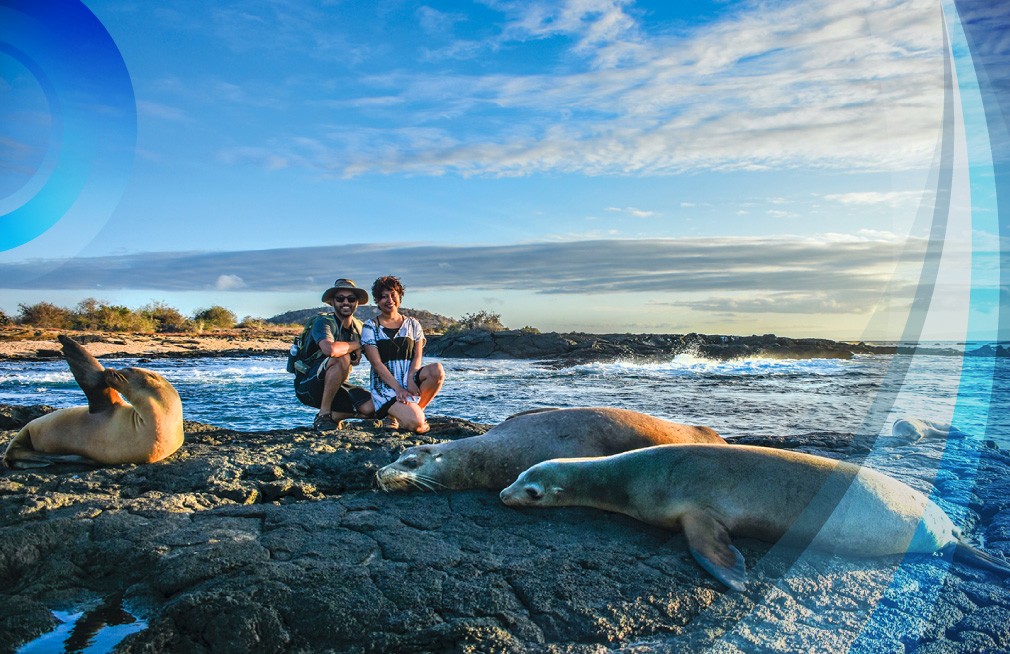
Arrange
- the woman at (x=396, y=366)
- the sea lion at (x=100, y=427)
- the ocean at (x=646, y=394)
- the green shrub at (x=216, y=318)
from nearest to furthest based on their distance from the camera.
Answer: the sea lion at (x=100, y=427), the woman at (x=396, y=366), the ocean at (x=646, y=394), the green shrub at (x=216, y=318)

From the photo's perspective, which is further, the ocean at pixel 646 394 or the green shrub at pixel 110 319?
the green shrub at pixel 110 319

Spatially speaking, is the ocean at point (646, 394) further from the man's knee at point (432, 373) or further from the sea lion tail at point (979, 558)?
the sea lion tail at point (979, 558)

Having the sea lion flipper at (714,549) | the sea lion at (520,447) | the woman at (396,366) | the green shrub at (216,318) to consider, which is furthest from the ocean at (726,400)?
the green shrub at (216,318)

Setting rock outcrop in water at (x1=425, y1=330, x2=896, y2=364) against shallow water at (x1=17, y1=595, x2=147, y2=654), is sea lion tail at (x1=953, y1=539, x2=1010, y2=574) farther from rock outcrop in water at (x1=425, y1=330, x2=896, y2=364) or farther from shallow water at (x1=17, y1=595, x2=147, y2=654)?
rock outcrop in water at (x1=425, y1=330, x2=896, y2=364)

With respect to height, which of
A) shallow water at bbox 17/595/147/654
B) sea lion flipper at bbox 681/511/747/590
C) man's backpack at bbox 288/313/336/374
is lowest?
sea lion flipper at bbox 681/511/747/590

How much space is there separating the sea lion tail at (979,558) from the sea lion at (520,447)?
79.4 inches

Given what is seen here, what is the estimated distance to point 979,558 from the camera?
13.3 feet

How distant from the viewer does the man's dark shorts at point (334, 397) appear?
28.7ft

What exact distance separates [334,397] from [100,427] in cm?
329

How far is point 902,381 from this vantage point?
2236 centimetres

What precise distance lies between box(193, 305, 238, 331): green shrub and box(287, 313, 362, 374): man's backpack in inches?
1336

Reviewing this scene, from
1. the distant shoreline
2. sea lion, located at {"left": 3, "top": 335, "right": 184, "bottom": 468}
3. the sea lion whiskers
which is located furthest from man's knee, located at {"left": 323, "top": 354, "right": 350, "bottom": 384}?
the distant shoreline

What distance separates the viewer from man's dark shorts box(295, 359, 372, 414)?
8.73m

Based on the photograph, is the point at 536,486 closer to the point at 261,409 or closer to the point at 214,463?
the point at 214,463
